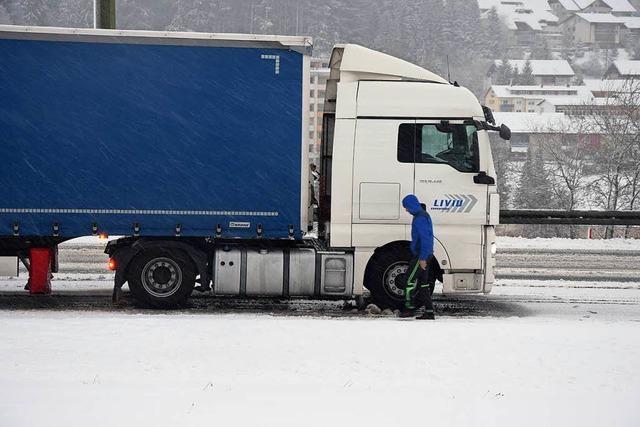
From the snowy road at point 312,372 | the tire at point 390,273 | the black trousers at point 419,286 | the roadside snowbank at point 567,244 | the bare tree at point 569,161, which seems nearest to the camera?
the snowy road at point 312,372

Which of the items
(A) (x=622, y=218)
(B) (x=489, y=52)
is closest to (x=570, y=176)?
(A) (x=622, y=218)

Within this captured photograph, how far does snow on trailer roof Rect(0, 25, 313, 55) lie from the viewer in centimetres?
1260

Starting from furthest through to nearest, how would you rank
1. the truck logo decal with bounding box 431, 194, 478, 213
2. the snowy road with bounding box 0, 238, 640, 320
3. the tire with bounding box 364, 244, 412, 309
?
the snowy road with bounding box 0, 238, 640, 320
the tire with bounding box 364, 244, 412, 309
the truck logo decal with bounding box 431, 194, 478, 213

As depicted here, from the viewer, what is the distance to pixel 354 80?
43.2 ft

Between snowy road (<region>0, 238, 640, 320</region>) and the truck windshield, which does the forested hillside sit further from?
the truck windshield

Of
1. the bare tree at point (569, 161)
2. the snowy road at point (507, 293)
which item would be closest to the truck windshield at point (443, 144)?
the snowy road at point (507, 293)

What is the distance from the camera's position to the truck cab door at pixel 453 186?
42.8ft

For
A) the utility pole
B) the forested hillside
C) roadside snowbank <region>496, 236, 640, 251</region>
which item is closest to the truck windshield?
the utility pole

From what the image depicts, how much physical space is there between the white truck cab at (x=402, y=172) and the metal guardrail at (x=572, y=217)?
767cm

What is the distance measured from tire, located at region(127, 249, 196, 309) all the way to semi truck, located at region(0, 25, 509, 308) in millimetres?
19

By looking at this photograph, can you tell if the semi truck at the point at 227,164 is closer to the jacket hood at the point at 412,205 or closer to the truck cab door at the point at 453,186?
the truck cab door at the point at 453,186

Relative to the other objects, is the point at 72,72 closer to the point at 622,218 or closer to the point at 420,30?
the point at 622,218

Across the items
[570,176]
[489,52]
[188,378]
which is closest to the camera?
[188,378]

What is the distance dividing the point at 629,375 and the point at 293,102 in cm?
605
